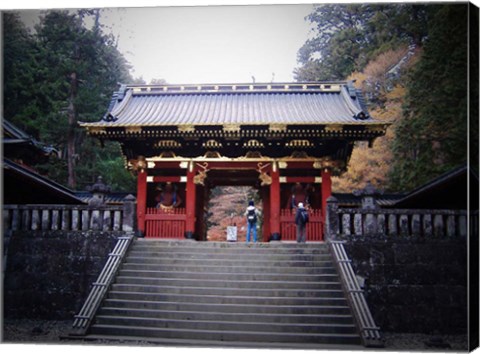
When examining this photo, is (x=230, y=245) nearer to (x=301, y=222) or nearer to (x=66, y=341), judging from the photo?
(x=301, y=222)

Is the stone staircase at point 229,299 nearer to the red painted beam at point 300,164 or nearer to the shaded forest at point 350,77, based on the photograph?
the red painted beam at point 300,164

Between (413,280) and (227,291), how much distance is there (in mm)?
3079

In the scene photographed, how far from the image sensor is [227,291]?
651 centimetres

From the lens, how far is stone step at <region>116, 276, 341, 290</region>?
21.5ft

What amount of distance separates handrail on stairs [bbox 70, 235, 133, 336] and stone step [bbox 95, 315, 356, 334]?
21cm

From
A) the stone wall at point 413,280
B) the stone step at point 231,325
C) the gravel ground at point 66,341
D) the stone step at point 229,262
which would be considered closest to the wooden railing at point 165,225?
the stone step at point 229,262

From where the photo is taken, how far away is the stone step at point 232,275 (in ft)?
22.2

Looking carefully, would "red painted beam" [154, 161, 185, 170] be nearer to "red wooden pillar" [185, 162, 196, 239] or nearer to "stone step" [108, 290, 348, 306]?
"red wooden pillar" [185, 162, 196, 239]

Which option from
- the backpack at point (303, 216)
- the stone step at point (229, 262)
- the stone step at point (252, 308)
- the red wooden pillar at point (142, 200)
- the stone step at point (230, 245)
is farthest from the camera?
the red wooden pillar at point (142, 200)

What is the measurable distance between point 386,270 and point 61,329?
5396 mm

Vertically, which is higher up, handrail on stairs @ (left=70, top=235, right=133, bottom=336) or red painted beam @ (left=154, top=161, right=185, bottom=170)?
red painted beam @ (left=154, top=161, right=185, bottom=170)

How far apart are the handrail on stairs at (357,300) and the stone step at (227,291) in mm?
239

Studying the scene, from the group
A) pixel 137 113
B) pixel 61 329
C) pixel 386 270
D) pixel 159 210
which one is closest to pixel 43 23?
pixel 137 113

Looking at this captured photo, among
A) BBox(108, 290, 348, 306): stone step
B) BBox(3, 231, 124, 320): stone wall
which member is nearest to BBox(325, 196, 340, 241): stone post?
BBox(108, 290, 348, 306): stone step
